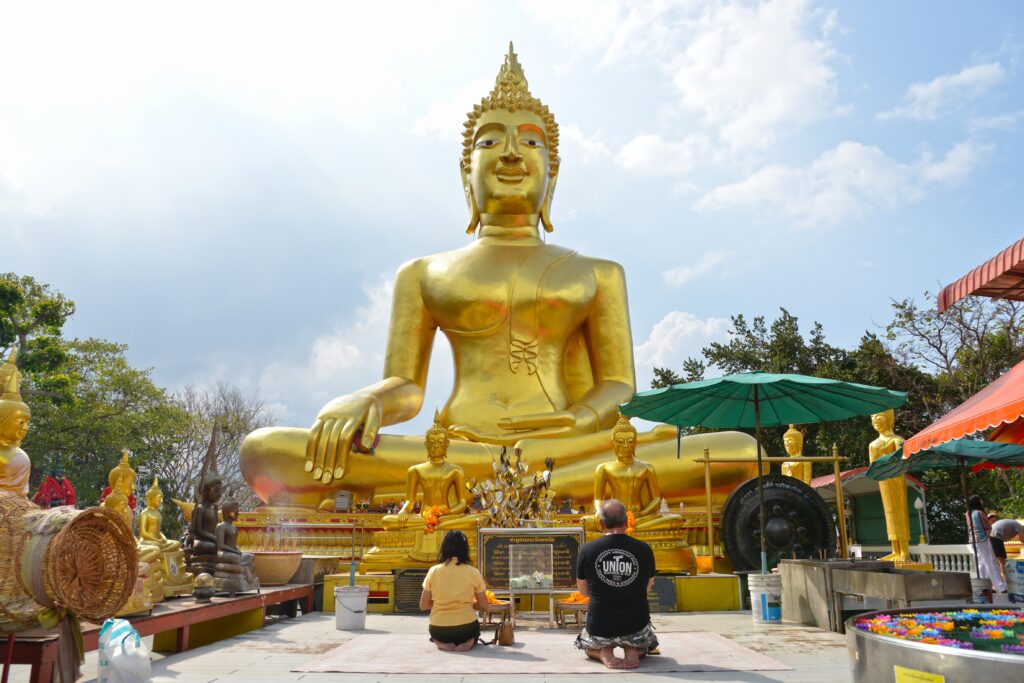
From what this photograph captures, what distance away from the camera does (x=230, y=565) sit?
719 centimetres

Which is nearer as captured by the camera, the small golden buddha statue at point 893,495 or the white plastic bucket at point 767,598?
the white plastic bucket at point 767,598

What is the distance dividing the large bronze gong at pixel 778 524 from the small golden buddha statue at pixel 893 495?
4.78 ft

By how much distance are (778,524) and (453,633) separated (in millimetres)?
4853

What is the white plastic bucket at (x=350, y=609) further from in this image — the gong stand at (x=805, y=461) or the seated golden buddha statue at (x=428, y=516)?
the gong stand at (x=805, y=461)

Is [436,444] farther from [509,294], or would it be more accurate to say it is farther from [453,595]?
[453,595]

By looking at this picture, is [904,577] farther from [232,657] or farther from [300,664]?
[232,657]

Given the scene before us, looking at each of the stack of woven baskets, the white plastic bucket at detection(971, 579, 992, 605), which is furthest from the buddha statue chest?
the stack of woven baskets

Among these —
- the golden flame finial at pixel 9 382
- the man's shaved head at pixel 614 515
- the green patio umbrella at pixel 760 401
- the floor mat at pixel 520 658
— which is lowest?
the floor mat at pixel 520 658

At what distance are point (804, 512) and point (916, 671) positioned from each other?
6621 millimetres

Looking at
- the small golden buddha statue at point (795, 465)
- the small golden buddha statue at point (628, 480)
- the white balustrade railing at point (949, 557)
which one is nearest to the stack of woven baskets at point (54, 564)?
the small golden buddha statue at point (628, 480)

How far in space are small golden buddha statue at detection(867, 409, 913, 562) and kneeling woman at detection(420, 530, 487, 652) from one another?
6.44 m

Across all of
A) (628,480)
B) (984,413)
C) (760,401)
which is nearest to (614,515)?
(984,413)

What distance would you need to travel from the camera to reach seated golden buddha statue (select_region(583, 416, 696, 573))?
8.86m

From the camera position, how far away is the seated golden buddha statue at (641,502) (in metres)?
8.86
